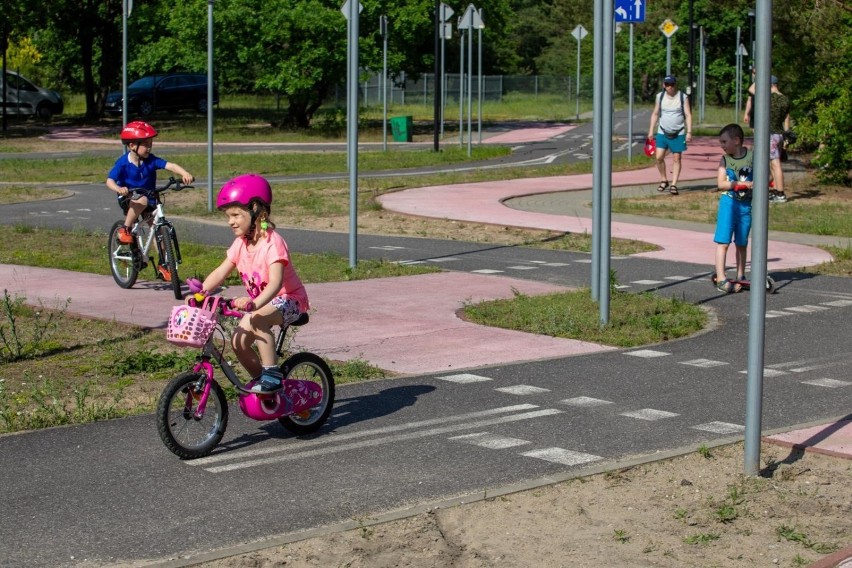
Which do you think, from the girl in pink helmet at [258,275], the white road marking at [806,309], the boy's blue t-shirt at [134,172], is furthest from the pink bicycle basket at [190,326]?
the white road marking at [806,309]

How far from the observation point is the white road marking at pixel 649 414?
7867 mm

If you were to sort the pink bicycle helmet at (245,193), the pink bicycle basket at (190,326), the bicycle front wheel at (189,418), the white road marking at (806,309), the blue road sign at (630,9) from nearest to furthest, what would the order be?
1. the pink bicycle basket at (190,326)
2. the bicycle front wheel at (189,418)
3. the pink bicycle helmet at (245,193)
4. the white road marking at (806,309)
5. the blue road sign at (630,9)

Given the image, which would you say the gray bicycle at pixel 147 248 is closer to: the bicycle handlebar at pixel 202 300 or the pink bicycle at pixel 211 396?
the pink bicycle at pixel 211 396

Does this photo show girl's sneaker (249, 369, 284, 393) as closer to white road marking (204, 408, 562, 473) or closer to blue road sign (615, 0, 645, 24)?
white road marking (204, 408, 562, 473)

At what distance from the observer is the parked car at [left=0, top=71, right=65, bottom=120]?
52.5 m

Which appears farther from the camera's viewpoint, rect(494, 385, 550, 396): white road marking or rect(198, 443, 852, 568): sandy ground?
rect(494, 385, 550, 396): white road marking

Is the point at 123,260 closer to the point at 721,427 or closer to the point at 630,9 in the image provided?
the point at 630,9

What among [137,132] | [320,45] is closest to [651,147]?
[137,132]

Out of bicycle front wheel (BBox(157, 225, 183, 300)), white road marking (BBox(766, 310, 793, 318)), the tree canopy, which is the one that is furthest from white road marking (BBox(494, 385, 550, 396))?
the tree canopy

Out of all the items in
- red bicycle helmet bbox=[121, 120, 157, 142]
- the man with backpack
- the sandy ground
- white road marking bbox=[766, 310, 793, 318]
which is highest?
the man with backpack

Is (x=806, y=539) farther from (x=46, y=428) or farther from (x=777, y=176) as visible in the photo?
(x=777, y=176)

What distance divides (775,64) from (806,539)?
23312 mm

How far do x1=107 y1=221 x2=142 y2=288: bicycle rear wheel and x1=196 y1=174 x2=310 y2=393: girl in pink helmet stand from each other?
5999 millimetres

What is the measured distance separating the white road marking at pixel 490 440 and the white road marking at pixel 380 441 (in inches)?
6.2
